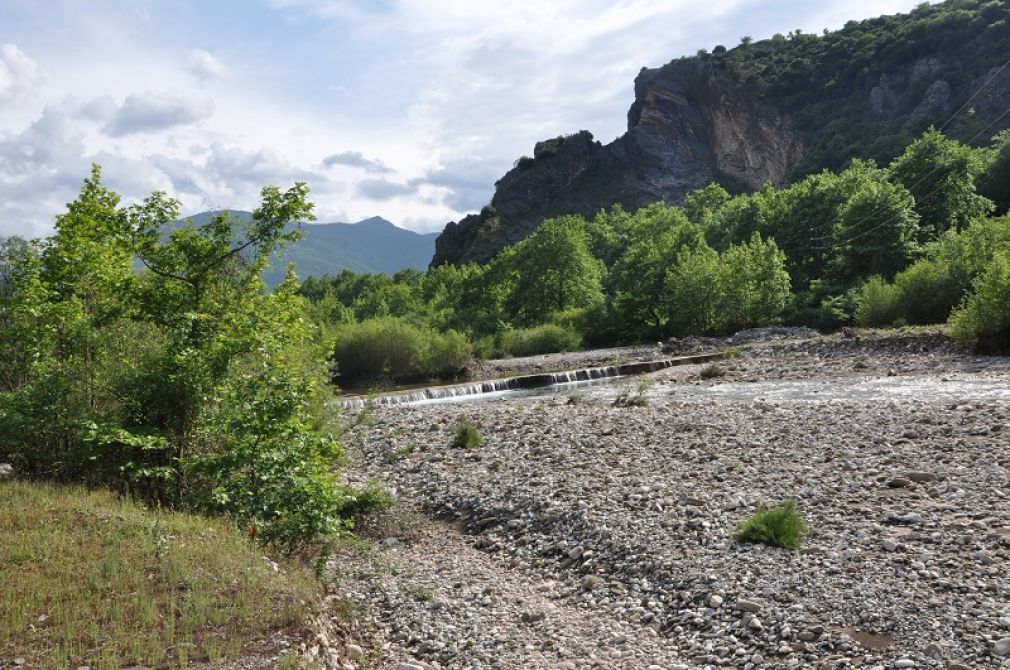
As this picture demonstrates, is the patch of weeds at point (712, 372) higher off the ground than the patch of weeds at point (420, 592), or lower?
higher

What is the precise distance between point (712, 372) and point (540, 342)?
88.9ft

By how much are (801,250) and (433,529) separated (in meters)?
61.2

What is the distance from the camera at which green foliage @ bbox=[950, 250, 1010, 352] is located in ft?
93.5

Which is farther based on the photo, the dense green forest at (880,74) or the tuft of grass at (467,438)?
the dense green forest at (880,74)

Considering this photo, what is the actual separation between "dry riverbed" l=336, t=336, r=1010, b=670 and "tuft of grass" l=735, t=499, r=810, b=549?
0.20 m

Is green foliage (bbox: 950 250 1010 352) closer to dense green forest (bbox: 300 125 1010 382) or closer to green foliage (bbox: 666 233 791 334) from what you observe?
dense green forest (bbox: 300 125 1010 382)

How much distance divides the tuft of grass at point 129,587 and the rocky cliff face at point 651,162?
136m

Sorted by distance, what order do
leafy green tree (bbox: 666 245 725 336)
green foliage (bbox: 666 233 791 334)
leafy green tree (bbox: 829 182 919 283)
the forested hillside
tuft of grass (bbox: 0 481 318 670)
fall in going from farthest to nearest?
the forested hillside
leafy green tree (bbox: 666 245 725 336)
green foliage (bbox: 666 233 791 334)
leafy green tree (bbox: 829 182 919 283)
tuft of grass (bbox: 0 481 318 670)

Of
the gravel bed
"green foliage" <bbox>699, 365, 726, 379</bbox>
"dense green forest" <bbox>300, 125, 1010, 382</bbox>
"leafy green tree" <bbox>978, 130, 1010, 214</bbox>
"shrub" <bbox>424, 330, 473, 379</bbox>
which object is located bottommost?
"green foliage" <bbox>699, 365, 726, 379</bbox>

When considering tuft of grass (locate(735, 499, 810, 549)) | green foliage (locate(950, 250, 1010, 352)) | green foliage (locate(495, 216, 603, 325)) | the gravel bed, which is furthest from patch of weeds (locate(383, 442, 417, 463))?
green foliage (locate(495, 216, 603, 325))

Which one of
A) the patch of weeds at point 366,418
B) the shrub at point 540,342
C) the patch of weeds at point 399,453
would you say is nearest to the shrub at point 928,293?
the shrub at point 540,342

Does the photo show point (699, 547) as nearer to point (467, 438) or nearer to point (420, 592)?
point (420, 592)

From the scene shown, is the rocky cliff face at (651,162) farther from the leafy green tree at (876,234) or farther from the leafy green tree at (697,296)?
the leafy green tree at (876,234)

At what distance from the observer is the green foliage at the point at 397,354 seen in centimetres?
4891
